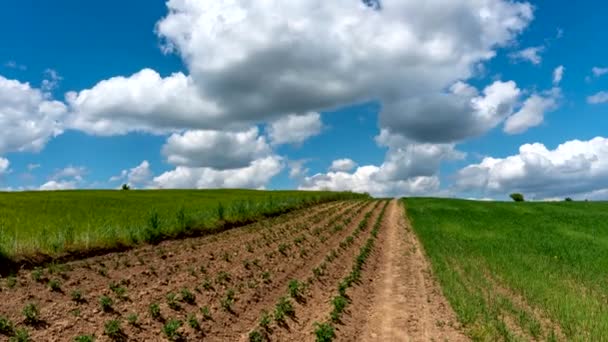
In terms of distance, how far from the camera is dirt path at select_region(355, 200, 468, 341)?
36.5 feet

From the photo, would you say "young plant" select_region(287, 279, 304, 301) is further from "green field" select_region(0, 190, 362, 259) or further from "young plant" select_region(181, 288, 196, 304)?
"green field" select_region(0, 190, 362, 259)

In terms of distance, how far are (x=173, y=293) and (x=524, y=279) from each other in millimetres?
11446

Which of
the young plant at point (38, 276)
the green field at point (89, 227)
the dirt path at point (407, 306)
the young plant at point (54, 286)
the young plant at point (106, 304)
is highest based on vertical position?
the green field at point (89, 227)

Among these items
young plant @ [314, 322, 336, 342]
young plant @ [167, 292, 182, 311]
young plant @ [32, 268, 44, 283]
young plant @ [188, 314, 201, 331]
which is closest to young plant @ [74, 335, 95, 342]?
young plant @ [188, 314, 201, 331]

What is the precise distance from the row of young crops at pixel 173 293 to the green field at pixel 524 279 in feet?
14.0

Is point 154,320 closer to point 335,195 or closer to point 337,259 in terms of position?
point 337,259

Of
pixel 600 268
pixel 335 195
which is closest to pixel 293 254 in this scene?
pixel 600 268

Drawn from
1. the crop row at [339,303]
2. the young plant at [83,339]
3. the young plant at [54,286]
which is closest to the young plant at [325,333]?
the crop row at [339,303]

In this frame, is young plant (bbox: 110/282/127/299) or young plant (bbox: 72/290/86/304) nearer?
young plant (bbox: 72/290/86/304)

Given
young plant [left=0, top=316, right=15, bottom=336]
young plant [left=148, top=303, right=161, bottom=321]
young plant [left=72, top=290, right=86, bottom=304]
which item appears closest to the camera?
young plant [left=0, top=316, right=15, bottom=336]

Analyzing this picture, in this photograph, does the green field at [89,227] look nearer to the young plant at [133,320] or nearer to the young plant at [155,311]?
the young plant at [155,311]

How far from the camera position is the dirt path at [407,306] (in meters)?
11.1

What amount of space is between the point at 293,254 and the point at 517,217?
31.1 m

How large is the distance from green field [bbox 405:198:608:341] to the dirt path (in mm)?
420
